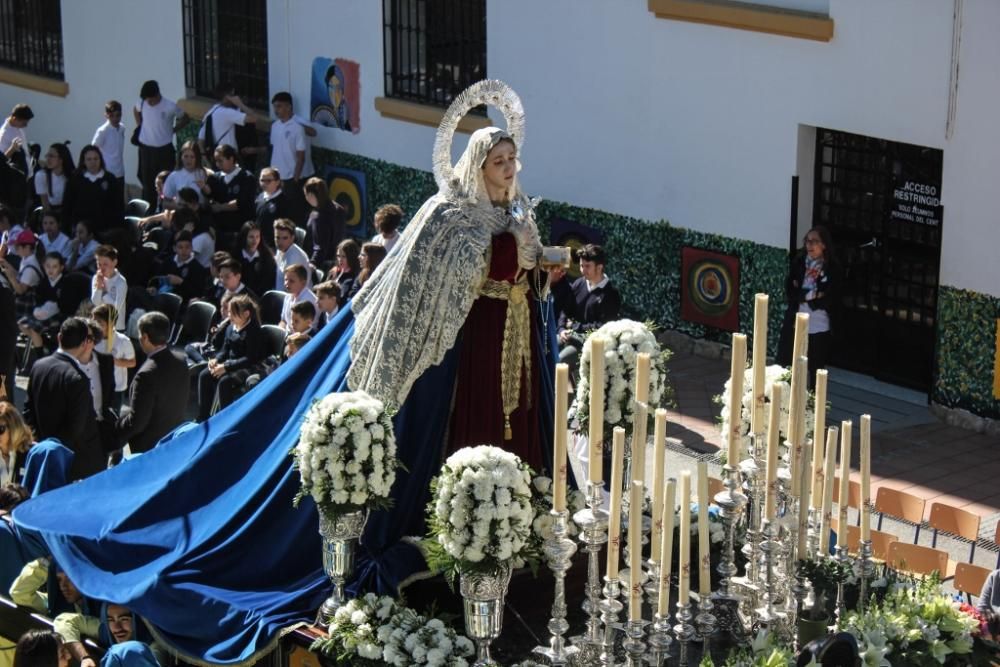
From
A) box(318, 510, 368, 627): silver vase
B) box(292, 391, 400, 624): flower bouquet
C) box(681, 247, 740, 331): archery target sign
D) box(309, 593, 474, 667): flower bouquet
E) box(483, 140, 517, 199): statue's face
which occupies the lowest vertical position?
box(681, 247, 740, 331): archery target sign

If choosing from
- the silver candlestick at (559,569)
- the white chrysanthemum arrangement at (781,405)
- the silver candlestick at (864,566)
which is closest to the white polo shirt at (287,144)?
the white chrysanthemum arrangement at (781,405)

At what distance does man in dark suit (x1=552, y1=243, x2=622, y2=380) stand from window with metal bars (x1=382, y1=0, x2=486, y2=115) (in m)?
4.35

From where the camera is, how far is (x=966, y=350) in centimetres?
1250

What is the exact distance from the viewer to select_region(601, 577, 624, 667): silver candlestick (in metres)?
6.17

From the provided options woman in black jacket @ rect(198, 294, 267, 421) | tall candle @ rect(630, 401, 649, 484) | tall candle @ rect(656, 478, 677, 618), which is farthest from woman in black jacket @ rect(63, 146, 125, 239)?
tall candle @ rect(656, 478, 677, 618)

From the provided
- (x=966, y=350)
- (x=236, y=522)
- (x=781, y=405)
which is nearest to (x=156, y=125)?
(x=966, y=350)

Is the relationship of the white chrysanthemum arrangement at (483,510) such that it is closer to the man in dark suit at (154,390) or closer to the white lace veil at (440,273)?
the white lace veil at (440,273)

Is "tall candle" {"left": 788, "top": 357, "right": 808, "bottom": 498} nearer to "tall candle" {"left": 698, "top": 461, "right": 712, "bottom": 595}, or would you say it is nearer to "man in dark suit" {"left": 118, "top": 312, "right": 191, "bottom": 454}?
"tall candle" {"left": 698, "top": 461, "right": 712, "bottom": 595}

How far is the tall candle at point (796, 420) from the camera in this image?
6.18m

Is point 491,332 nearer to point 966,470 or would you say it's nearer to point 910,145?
point 966,470

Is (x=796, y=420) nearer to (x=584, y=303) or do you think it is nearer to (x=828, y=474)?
(x=828, y=474)

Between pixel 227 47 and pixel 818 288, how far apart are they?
8762 millimetres

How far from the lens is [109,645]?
8047mm

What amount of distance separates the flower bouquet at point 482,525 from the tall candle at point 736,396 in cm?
79
